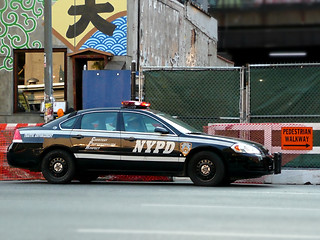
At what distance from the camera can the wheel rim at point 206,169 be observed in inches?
517

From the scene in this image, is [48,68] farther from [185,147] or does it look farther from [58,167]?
[185,147]

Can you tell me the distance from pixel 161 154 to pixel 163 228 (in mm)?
5696

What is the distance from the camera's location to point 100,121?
13797mm

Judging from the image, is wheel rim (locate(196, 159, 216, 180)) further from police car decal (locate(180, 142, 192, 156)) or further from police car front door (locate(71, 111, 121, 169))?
police car front door (locate(71, 111, 121, 169))

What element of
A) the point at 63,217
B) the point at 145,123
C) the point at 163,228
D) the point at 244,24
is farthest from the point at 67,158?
the point at 244,24

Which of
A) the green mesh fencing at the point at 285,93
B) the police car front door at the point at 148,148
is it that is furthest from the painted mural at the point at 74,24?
the police car front door at the point at 148,148

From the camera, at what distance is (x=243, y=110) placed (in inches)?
624

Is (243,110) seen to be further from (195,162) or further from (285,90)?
(195,162)

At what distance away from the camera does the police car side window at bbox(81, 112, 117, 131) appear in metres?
13.7

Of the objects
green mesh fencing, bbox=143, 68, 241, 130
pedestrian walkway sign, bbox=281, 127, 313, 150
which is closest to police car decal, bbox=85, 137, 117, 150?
green mesh fencing, bbox=143, 68, 241, 130

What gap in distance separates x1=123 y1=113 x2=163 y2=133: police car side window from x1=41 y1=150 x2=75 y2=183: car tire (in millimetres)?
1273

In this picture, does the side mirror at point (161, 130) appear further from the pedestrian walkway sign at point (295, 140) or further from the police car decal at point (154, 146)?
the pedestrian walkway sign at point (295, 140)

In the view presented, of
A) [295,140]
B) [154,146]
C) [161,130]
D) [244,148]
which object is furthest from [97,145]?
[295,140]

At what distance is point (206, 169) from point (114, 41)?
8993 millimetres
